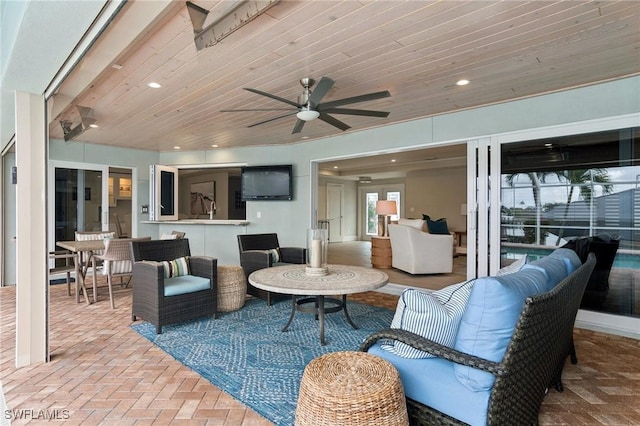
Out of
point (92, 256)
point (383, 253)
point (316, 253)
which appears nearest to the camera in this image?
point (316, 253)

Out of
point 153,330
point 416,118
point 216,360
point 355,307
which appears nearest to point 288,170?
point 416,118

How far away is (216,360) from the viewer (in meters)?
2.59

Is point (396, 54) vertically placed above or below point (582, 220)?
above

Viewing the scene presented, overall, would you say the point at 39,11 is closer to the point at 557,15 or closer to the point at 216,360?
the point at 216,360

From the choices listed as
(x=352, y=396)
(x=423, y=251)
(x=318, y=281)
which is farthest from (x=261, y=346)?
(x=423, y=251)

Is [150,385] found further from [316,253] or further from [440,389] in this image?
[440,389]

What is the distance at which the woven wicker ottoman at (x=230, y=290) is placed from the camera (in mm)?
3758

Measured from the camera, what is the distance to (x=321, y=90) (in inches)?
104

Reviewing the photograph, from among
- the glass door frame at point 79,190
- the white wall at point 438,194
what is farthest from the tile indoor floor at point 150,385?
the white wall at point 438,194

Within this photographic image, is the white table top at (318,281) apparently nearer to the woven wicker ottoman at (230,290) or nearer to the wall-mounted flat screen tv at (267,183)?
the woven wicker ottoman at (230,290)

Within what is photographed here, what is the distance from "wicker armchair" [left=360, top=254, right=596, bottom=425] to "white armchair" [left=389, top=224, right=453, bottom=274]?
13.5 feet

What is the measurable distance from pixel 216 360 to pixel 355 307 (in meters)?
1.90

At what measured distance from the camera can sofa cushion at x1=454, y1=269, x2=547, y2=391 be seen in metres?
1.31

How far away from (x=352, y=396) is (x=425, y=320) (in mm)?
492
